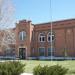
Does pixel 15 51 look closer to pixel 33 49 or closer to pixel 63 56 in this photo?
pixel 33 49

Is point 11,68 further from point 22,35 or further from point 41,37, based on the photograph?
point 22,35

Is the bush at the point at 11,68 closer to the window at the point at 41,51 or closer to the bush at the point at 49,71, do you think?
the bush at the point at 49,71

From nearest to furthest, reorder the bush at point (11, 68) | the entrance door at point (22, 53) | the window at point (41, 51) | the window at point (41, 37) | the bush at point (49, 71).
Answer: the bush at point (49, 71) < the bush at point (11, 68) < the window at point (41, 51) < the window at point (41, 37) < the entrance door at point (22, 53)

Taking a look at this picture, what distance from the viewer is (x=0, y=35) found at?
42781 millimetres

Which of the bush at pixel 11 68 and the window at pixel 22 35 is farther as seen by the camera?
the window at pixel 22 35

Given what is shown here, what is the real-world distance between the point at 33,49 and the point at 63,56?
783 centimetres

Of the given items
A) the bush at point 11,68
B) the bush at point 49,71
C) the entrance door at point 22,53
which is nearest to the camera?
the bush at point 49,71

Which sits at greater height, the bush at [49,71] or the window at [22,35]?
the window at [22,35]

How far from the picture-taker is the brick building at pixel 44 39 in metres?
50.3

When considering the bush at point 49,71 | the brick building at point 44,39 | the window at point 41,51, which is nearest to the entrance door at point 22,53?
the brick building at point 44,39

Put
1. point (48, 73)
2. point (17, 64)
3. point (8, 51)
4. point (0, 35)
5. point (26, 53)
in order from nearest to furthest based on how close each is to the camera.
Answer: point (48, 73), point (17, 64), point (0, 35), point (26, 53), point (8, 51)

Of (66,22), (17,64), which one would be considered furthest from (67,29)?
(17,64)

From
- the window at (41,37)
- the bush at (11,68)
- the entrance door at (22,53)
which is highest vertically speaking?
the window at (41,37)

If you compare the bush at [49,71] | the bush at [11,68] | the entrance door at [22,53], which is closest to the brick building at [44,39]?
the entrance door at [22,53]
